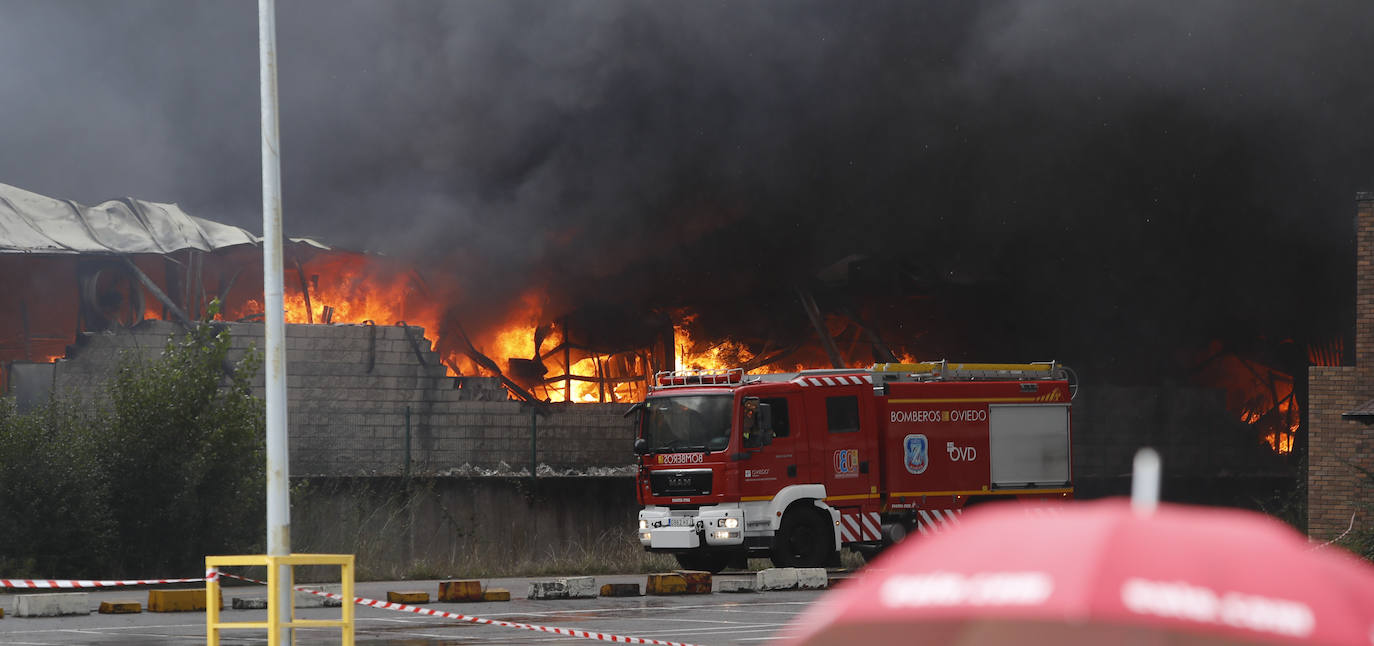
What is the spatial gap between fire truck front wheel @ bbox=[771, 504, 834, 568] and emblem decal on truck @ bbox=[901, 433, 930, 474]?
1.43 metres

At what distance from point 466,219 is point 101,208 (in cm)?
743

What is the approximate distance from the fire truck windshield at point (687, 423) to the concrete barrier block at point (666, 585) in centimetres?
230

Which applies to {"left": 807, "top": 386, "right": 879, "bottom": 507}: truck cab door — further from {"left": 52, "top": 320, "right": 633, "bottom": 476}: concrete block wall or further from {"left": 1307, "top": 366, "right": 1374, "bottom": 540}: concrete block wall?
{"left": 52, "top": 320, "right": 633, "bottom": 476}: concrete block wall

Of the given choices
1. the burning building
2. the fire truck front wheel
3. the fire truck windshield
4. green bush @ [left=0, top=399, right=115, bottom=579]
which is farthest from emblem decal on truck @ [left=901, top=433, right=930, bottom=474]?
green bush @ [left=0, top=399, right=115, bottom=579]

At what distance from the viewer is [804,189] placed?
37.2 m

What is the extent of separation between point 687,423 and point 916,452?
306cm

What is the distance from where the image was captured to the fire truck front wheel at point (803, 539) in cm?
2081

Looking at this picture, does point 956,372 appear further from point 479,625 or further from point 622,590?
point 479,625

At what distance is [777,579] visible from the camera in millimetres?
19125

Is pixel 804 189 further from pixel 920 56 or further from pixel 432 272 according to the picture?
pixel 432 272

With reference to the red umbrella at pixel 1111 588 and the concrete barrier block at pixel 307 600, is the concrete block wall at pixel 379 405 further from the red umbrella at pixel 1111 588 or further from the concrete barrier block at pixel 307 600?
the red umbrella at pixel 1111 588

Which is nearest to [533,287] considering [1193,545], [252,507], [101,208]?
[101,208]

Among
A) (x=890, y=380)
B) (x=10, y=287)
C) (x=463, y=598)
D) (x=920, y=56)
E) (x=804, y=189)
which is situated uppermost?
(x=920, y=56)

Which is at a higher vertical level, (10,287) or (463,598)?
(10,287)
